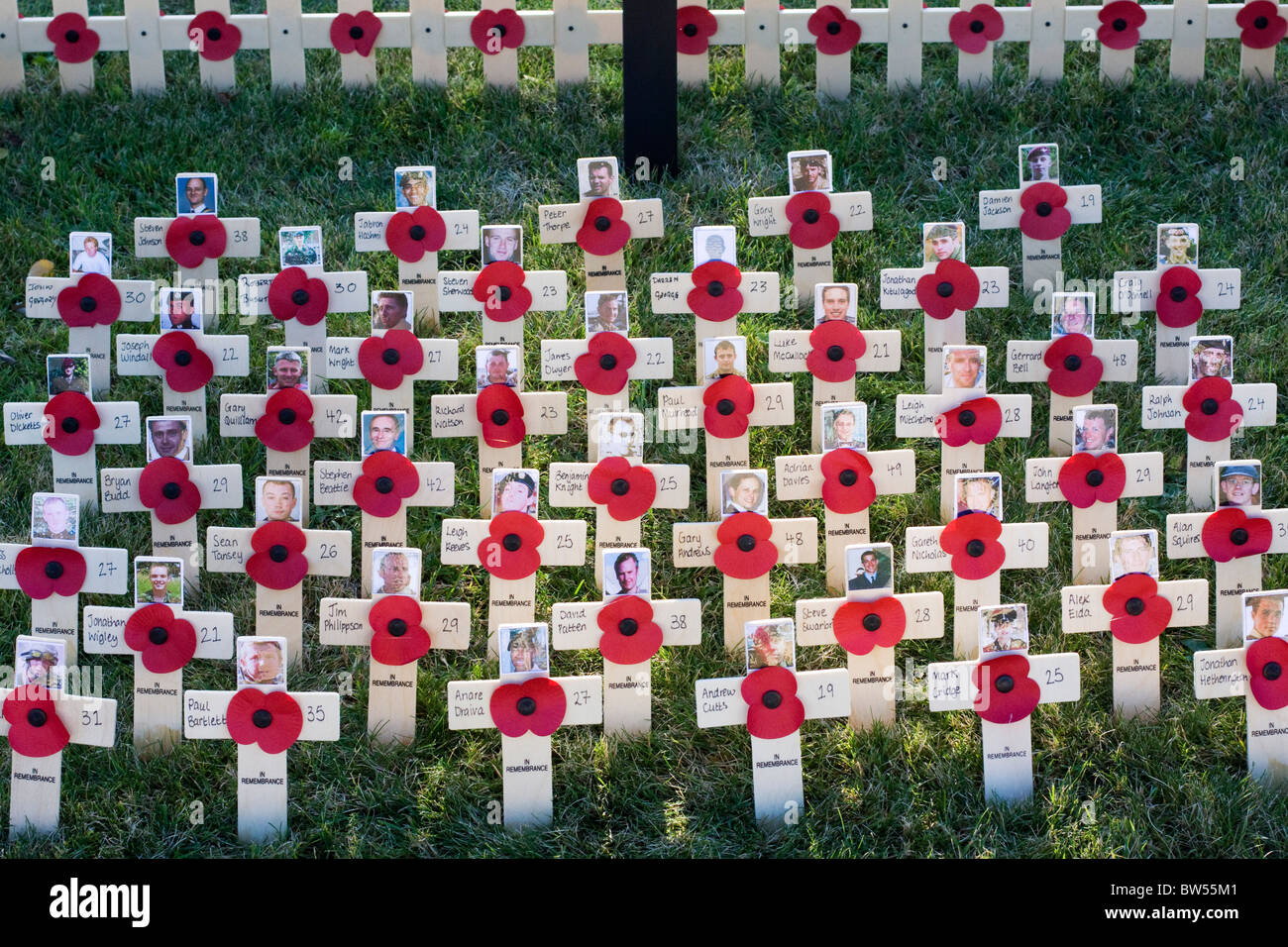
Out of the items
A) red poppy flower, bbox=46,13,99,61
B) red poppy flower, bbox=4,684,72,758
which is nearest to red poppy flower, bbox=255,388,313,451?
red poppy flower, bbox=4,684,72,758

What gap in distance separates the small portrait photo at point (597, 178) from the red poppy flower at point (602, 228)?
2 centimetres

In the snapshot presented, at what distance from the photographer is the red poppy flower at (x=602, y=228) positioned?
3.68 m

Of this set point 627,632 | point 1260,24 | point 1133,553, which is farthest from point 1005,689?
point 1260,24

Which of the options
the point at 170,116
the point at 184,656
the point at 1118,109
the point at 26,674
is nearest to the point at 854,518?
the point at 184,656

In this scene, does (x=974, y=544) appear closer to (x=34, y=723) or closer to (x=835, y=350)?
(x=835, y=350)

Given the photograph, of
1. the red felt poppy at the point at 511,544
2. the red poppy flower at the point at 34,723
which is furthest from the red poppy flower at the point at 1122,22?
the red poppy flower at the point at 34,723

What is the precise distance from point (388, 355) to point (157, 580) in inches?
31.7

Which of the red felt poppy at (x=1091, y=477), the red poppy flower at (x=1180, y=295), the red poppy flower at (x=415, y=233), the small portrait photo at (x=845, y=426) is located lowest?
the red felt poppy at (x=1091, y=477)

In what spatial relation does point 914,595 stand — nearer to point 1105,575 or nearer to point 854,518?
point 854,518

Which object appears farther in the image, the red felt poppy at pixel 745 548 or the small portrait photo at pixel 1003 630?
the red felt poppy at pixel 745 548

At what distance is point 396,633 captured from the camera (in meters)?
3.12

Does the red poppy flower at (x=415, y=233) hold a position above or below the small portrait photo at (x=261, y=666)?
above

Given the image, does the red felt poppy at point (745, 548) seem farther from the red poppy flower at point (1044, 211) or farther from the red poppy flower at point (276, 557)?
the red poppy flower at point (1044, 211)

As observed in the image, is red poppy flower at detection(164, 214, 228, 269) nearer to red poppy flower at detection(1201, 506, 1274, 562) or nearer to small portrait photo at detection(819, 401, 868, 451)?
small portrait photo at detection(819, 401, 868, 451)
